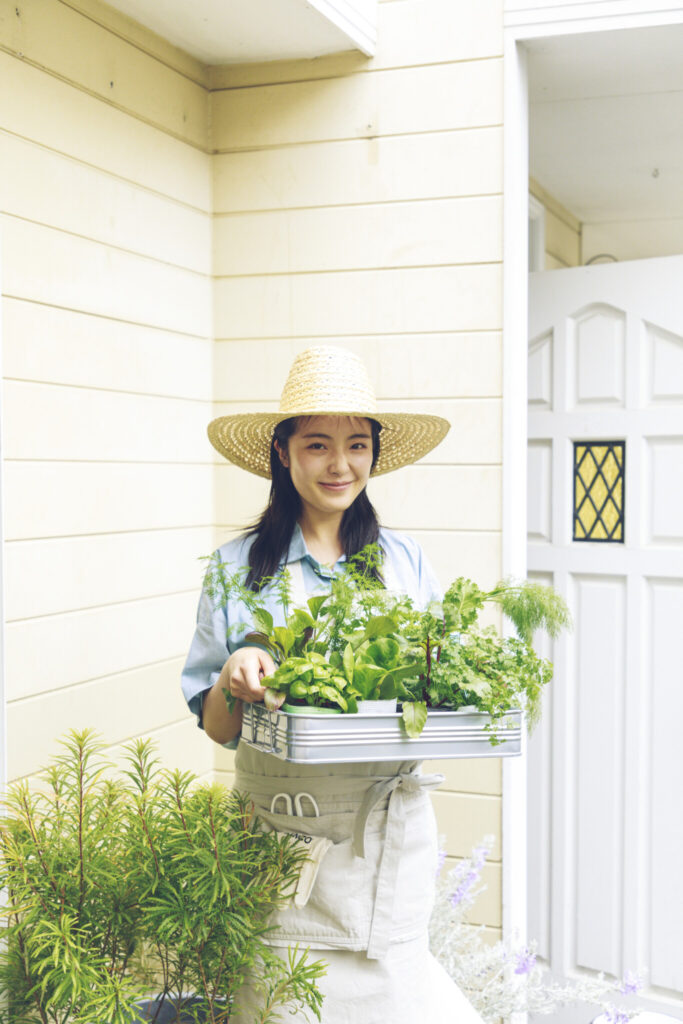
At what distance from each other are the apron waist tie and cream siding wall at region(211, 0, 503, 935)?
1.04 m

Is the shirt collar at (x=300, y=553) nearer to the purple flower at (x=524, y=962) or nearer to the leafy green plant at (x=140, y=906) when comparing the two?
the leafy green plant at (x=140, y=906)

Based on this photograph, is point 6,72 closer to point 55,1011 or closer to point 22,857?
point 22,857

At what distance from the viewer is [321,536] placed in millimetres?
1907

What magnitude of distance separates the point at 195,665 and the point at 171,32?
1580 millimetres

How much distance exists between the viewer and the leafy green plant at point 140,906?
1.56 meters

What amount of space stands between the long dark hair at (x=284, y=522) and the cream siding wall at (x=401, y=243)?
2.44 ft

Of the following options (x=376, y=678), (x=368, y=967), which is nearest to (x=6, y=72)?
(x=376, y=678)

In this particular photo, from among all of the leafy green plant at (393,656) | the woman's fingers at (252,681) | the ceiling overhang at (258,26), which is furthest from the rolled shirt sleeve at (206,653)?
the ceiling overhang at (258,26)

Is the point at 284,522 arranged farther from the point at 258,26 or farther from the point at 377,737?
the point at 258,26

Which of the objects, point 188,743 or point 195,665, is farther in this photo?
point 188,743

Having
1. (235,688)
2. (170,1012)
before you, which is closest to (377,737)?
Answer: (235,688)

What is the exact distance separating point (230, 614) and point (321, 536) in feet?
0.77

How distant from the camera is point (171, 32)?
8.37 ft

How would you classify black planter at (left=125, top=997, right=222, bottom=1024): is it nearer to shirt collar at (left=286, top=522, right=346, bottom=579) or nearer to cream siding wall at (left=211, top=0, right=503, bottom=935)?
shirt collar at (left=286, top=522, right=346, bottom=579)
